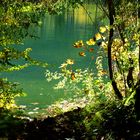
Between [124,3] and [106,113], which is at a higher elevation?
[124,3]

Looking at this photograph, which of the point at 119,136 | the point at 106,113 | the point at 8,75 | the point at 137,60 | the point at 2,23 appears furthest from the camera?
the point at 8,75

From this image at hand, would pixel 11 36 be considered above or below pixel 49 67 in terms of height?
above

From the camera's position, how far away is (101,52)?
13328mm

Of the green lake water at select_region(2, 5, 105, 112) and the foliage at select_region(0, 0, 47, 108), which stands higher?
the foliage at select_region(0, 0, 47, 108)

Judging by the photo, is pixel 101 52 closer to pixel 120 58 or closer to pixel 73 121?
pixel 120 58

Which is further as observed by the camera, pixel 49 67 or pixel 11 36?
pixel 49 67

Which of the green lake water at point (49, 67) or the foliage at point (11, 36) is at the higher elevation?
the foliage at point (11, 36)

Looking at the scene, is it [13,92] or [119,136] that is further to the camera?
[13,92]

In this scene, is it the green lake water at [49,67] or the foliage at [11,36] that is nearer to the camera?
the foliage at [11,36]

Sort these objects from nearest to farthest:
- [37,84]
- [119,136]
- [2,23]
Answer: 1. [119,136]
2. [2,23]
3. [37,84]

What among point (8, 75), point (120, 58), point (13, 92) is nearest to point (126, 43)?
point (120, 58)

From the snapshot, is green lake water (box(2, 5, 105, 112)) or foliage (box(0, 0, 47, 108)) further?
green lake water (box(2, 5, 105, 112))

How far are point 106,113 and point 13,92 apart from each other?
302 cm

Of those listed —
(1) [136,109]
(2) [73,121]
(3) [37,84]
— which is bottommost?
(3) [37,84]
